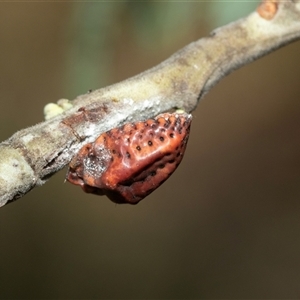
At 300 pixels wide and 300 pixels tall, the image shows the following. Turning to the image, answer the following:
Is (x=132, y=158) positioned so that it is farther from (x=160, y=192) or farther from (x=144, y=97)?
(x=160, y=192)

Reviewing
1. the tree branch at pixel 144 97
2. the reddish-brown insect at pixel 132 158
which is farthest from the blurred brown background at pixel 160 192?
the reddish-brown insect at pixel 132 158

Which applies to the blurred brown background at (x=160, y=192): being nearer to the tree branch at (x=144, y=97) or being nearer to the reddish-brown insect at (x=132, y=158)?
the tree branch at (x=144, y=97)

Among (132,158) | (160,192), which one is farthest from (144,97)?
(160,192)

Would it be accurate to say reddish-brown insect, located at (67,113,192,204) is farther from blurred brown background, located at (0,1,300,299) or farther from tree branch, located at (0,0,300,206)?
blurred brown background, located at (0,1,300,299)

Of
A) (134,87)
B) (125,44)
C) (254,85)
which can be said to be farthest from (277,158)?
(134,87)

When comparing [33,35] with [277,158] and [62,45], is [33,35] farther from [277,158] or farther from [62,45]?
[277,158]
